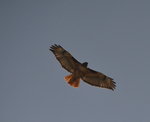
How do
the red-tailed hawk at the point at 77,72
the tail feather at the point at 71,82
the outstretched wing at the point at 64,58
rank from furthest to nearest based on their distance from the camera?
the outstretched wing at the point at 64,58
the red-tailed hawk at the point at 77,72
the tail feather at the point at 71,82

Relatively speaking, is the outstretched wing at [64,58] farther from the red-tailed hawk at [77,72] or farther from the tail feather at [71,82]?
the tail feather at [71,82]

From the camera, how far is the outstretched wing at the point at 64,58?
2539 centimetres

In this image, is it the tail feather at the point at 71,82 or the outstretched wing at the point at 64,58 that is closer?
the tail feather at the point at 71,82

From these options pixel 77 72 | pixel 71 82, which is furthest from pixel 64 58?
pixel 71 82

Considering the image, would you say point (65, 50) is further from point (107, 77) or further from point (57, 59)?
point (107, 77)

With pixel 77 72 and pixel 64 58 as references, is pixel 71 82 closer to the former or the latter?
pixel 77 72

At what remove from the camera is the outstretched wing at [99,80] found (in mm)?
25575

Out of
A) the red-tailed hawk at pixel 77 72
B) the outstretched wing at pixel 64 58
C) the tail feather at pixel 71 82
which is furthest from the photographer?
the outstretched wing at pixel 64 58

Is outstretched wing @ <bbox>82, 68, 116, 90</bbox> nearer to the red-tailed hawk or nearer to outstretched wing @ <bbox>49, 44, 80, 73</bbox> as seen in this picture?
the red-tailed hawk

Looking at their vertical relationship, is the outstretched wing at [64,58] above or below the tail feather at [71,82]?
above

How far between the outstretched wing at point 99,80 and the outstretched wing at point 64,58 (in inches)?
40.0

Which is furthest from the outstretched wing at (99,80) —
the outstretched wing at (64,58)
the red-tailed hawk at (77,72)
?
the outstretched wing at (64,58)

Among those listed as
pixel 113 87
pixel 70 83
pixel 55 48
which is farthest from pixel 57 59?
pixel 113 87

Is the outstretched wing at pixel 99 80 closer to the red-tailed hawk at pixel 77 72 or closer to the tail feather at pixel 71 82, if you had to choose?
the red-tailed hawk at pixel 77 72
